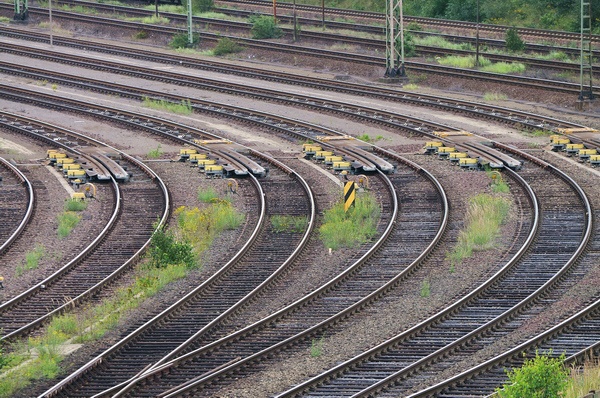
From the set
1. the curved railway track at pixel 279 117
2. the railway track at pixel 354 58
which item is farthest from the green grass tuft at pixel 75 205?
the railway track at pixel 354 58

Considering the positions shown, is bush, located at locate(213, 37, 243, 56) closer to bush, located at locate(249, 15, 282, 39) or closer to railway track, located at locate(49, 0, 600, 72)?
bush, located at locate(249, 15, 282, 39)

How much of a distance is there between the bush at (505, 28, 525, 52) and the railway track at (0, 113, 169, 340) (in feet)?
76.8

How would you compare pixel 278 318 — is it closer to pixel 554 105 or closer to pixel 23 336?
pixel 23 336

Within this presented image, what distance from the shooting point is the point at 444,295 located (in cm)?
Result: 1856

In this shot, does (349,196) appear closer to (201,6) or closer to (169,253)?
(169,253)

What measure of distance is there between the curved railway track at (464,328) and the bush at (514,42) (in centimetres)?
2557

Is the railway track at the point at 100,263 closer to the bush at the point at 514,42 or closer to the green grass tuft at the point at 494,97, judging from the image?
the green grass tuft at the point at 494,97

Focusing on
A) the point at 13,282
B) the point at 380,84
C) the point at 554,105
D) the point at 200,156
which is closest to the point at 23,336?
the point at 13,282

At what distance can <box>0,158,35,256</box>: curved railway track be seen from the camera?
23.1 meters

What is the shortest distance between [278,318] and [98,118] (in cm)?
2201

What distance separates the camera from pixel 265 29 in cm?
5406

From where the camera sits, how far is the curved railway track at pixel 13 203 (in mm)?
23141

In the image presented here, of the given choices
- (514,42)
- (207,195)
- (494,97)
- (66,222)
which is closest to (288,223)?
(207,195)

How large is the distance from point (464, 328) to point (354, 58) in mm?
31779
